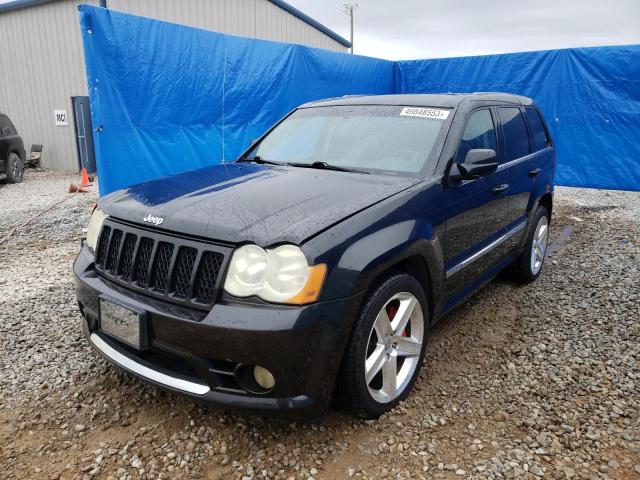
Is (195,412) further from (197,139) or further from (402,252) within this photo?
(197,139)

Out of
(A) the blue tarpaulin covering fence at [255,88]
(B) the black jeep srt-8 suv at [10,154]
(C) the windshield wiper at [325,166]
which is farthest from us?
(B) the black jeep srt-8 suv at [10,154]

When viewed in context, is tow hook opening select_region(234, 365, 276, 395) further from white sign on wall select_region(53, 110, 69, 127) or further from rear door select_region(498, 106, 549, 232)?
white sign on wall select_region(53, 110, 69, 127)

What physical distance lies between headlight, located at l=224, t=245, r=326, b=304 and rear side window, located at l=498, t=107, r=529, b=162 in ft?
8.13

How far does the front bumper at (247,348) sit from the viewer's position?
6.55 ft

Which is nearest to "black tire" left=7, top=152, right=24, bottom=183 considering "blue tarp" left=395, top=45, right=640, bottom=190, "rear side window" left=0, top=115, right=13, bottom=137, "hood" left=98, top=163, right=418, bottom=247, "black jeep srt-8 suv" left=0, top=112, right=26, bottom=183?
"black jeep srt-8 suv" left=0, top=112, right=26, bottom=183

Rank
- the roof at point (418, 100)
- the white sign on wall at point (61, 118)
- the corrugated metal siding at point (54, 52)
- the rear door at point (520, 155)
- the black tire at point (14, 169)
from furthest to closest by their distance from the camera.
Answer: the white sign on wall at point (61, 118) < the corrugated metal siding at point (54, 52) < the black tire at point (14, 169) < the rear door at point (520, 155) < the roof at point (418, 100)

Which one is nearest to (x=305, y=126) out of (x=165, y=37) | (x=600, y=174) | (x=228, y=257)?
(x=228, y=257)

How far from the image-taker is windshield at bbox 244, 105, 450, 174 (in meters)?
3.11

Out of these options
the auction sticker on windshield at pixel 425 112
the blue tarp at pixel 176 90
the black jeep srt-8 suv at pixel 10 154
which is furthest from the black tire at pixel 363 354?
the black jeep srt-8 suv at pixel 10 154

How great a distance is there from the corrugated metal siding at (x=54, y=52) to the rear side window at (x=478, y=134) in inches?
457

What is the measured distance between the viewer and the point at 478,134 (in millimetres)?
3457

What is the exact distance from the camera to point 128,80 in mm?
7094

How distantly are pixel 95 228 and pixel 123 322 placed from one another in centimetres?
74

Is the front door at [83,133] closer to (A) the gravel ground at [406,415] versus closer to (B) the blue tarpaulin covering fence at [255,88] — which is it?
(B) the blue tarpaulin covering fence at [255,88]
